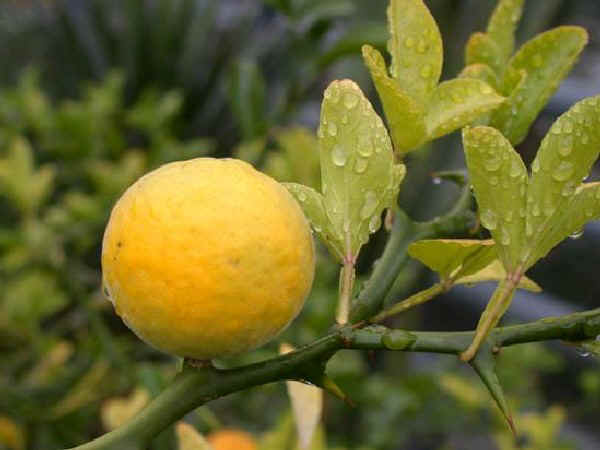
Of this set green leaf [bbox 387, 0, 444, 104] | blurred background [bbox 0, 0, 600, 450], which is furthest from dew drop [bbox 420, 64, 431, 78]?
blurred background [bbox 0, 0, 600, 450]

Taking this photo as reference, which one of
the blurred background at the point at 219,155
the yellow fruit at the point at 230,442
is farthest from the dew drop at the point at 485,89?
the yellow fruit at the point at 230,442

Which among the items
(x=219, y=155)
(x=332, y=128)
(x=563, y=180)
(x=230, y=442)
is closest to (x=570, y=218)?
(x=563, y=180)

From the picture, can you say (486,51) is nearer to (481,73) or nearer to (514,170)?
(481,73)

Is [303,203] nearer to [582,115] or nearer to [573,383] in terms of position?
[582,115]

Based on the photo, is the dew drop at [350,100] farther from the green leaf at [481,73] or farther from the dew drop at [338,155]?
the green leaf at [481,73]

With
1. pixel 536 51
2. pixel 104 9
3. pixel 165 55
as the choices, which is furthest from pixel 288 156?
pixel 104 9

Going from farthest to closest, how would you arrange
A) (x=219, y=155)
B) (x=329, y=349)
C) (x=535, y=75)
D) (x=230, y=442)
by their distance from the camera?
(x=219, y=155), (x=230, y=442), (x=535, y=75), (x=329, y=349)

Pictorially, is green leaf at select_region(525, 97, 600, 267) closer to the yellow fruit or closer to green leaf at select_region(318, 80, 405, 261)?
green leaf at select_region(318, 80, 405, 261)
